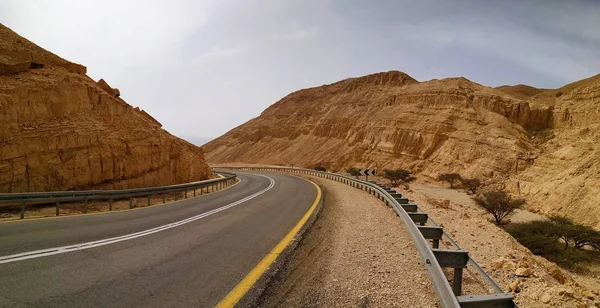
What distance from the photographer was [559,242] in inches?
683

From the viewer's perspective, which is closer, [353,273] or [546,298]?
[546,298]

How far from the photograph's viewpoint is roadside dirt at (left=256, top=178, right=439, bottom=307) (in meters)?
4.33

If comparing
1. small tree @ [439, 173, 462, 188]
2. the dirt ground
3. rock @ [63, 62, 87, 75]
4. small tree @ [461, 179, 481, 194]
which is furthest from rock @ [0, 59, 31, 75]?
small tree @ [439, 173, 462, 188]

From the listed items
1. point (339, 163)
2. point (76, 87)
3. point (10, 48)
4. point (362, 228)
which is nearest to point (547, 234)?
point (362, 228)

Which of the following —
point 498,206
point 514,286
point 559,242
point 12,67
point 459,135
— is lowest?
point 559,242

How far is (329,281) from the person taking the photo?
5.00 metres

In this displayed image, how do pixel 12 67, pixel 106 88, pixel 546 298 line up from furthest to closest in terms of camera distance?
pixel 106 88 → pixel 12 67 → pixel 546 298

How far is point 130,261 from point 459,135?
49099 mm

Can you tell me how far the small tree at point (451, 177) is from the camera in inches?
1606

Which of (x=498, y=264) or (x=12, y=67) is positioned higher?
(x=12, y=67)

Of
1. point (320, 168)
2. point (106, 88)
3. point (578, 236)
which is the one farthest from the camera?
point (320, 168)

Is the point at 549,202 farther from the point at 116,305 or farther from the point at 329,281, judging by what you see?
the point at 116,305

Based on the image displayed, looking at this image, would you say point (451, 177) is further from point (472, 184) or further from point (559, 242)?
point (559, 242)

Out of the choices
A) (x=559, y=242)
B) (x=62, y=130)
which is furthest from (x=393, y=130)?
(x=62, y=130)
